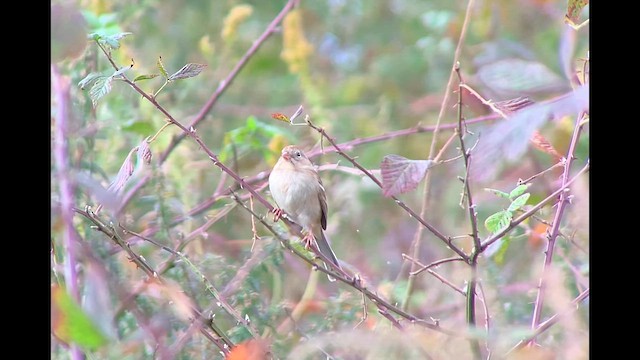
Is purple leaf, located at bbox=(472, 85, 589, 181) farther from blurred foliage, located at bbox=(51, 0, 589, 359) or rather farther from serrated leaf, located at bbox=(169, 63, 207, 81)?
serrated leaf, located at bbox=(169, 63, 207, 81)

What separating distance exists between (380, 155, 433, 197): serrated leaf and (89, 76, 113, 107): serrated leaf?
0.40m

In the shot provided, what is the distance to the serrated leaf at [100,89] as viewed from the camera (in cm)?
117

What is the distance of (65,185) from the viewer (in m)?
1.29

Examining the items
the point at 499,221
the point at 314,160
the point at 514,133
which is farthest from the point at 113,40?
the point at 314,160

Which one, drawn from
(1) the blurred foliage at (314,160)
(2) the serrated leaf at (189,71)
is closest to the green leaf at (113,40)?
(1) the blurred foliage at (314,160)

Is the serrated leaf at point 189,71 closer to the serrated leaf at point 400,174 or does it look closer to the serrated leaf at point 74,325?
the serrated leaf at point 400,174

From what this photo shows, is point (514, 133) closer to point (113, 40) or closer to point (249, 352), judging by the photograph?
point (249, 352)

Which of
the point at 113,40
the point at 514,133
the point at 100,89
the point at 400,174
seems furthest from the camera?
the point at 113,40

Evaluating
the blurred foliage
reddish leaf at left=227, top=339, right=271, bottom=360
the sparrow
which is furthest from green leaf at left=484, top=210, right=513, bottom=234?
the sparrow

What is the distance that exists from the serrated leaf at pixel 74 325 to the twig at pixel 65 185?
17 cm

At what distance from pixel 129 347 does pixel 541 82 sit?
0.96 m

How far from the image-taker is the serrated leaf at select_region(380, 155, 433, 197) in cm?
102

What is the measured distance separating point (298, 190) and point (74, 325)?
1.74 meters
